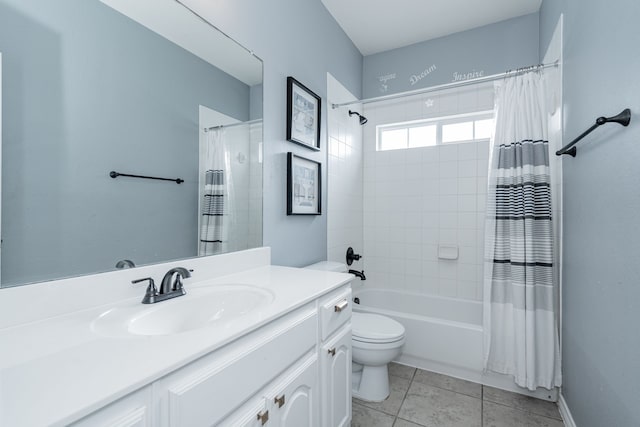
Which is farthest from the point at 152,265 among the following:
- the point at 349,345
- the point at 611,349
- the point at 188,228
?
the point at 611,349

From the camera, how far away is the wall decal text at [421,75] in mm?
2623

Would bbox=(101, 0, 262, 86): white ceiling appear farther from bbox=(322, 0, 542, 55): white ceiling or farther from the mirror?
bbox=(322, 0, 542, 55): white ceiling

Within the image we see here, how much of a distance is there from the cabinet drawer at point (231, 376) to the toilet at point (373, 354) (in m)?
0.87

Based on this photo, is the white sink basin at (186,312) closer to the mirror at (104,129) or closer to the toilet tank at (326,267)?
the mirror at (104,129)

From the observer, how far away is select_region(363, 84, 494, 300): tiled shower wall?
2.49 m

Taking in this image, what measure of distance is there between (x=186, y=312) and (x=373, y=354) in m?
1.18

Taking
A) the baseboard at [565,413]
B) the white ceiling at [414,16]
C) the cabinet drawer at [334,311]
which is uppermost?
the white ceiling at [414,16]

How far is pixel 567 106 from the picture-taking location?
1635 mm

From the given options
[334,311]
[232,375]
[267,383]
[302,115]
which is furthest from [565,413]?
[302,115]

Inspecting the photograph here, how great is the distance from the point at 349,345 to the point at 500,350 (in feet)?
3.73

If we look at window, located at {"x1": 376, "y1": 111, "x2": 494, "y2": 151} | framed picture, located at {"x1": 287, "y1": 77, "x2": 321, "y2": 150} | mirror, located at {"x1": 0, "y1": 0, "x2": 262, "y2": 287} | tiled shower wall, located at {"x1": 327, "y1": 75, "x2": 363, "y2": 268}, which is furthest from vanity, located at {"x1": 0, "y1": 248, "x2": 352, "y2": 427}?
window, located at {"x1": 376, "y1": 111, "x2": 494, "y2": 151}

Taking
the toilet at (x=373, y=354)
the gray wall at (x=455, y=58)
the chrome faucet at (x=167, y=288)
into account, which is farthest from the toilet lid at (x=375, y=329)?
the gray wall at (x=455, y=58)

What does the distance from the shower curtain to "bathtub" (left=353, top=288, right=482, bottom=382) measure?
112mm

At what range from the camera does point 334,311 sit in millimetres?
1259
